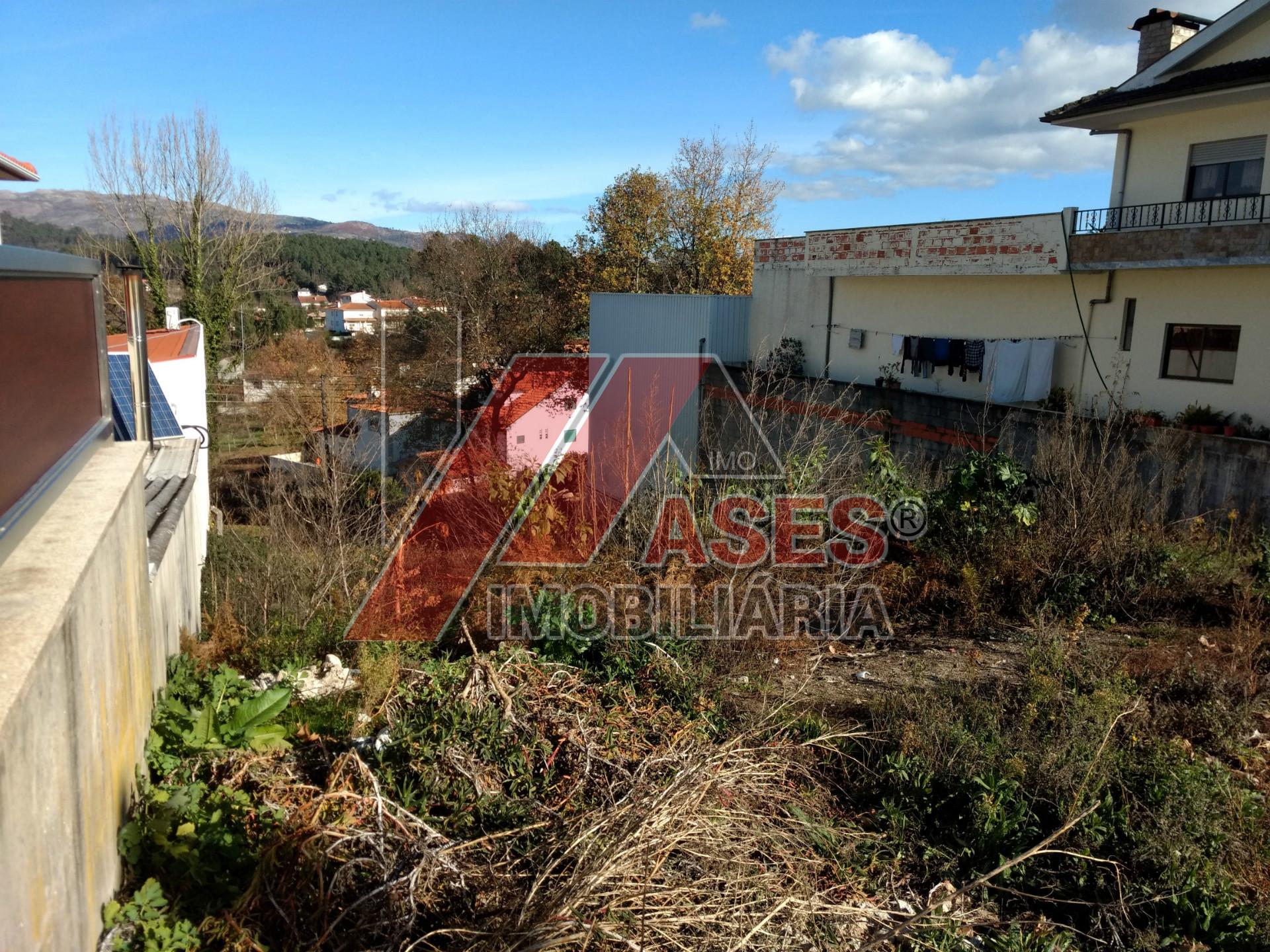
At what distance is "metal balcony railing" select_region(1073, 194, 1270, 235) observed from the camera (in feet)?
41.0

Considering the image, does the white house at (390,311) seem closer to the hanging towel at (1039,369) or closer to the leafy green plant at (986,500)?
the hanging towel at (1039,369)

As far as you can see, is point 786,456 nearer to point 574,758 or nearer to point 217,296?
point 574,758

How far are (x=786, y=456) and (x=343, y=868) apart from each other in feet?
18.3

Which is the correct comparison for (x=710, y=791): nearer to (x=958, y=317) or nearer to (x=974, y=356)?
(x=974, y=356)

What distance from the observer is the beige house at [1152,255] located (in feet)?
41.0

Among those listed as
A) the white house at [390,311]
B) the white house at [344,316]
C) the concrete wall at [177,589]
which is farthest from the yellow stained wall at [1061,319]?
the white house at [344,316]

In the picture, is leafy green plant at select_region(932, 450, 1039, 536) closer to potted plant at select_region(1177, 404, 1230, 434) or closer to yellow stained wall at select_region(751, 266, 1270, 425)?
yellow stained wall at select_region(751, 266, 1270, 425)

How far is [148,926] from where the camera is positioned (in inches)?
119

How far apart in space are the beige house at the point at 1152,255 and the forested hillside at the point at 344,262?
44.7 metres

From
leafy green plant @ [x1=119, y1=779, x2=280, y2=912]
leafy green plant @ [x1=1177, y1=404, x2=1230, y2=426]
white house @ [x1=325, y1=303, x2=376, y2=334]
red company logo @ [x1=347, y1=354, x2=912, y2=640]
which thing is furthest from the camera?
white house @ [x1=325, y1=303, x2=376, y2=334]

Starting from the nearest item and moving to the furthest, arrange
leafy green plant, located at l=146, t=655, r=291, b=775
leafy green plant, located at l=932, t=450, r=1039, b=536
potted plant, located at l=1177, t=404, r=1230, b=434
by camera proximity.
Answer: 1. leafy green plant, located at l=146, t=655, r=291, b=775
2. leafy green plant, located at l=932, t=450, r=1039, b=536
3. potted plant, located at l=1177, t=404, r=1230, b=434

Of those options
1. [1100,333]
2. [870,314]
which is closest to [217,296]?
[870,314]

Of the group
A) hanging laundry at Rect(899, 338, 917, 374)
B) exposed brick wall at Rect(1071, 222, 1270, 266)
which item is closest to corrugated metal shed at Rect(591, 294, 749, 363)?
hanging laundry at Rect(899, 338, 917, 374)

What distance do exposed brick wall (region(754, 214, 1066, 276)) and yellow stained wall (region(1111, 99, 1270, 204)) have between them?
1604mm
